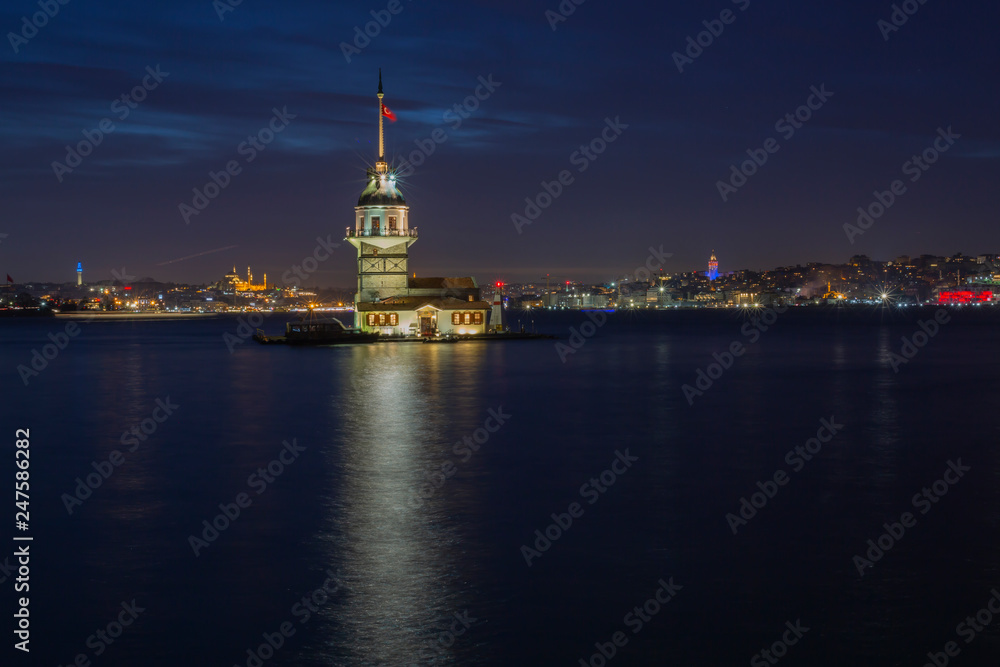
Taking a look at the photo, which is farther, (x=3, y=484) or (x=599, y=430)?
(x=599, y=430)

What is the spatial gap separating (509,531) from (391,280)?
5694 centimetres

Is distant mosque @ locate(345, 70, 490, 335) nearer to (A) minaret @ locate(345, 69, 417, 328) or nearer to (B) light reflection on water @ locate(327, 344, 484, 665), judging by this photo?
(A) minaret @ locate(345, 69, 417, 328)

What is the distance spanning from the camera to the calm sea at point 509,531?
1046cm

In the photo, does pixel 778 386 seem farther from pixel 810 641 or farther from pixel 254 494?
pixel 810 641

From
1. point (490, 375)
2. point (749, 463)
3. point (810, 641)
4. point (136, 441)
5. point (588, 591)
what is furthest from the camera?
point (490, 375)

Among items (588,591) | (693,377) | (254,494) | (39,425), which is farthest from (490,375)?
(588,591)

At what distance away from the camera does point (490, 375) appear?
42.1 meters

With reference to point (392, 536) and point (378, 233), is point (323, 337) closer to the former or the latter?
point (378, 233)

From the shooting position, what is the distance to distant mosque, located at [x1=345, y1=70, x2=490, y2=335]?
228 feet

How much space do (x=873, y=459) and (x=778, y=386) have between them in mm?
17285

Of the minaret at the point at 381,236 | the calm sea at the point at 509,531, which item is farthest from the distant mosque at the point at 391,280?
the calm sea at the point at 509,531

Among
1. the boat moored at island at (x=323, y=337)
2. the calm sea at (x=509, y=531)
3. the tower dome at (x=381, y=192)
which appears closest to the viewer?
the calm sea at (x=509, y=531)

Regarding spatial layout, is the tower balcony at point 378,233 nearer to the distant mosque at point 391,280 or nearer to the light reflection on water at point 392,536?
the distant mosque at point 391,280

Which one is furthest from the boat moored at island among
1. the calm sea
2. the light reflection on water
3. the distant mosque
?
the light reflection on water
